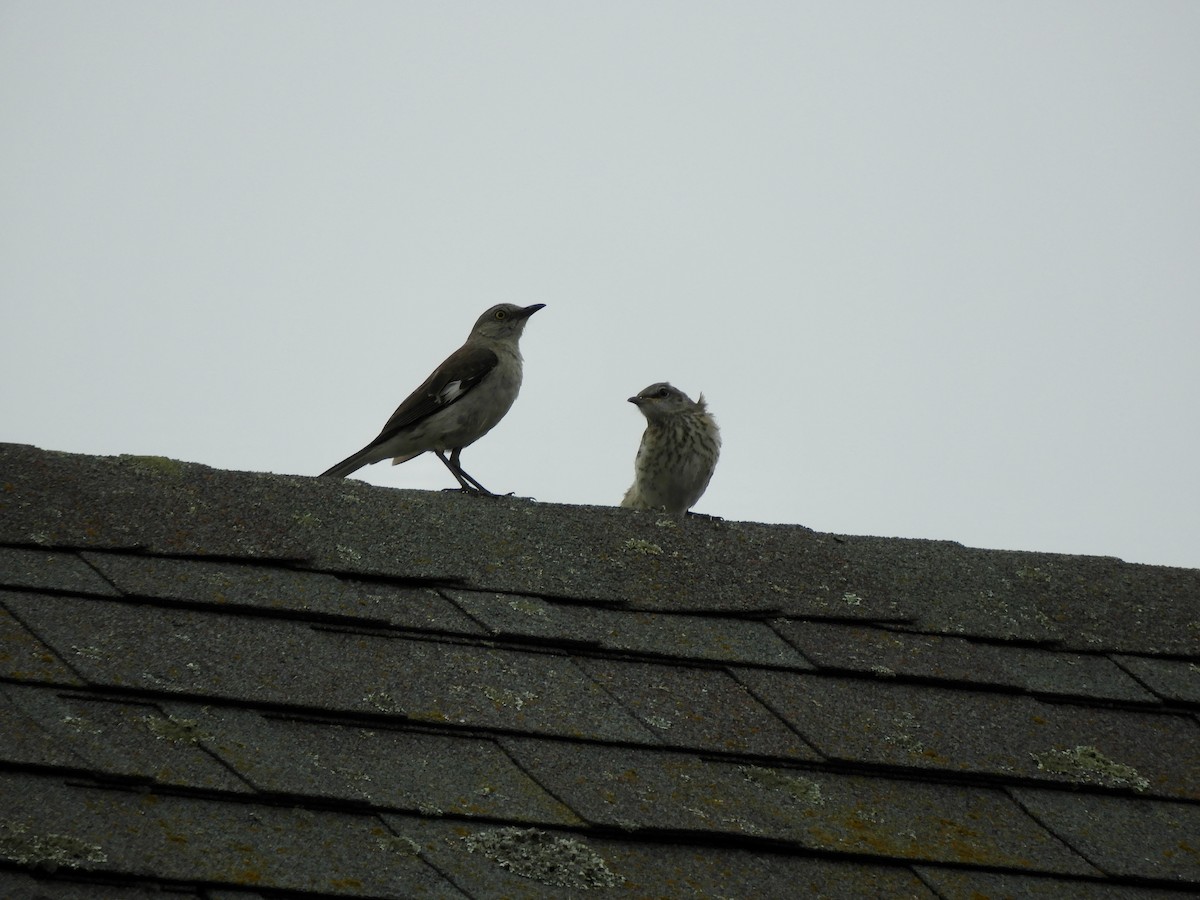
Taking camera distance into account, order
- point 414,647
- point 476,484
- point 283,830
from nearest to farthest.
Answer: point 283,830 < point 414,647 < point 476,484

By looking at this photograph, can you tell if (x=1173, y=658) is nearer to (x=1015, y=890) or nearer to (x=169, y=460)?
(x=1015, y=890)

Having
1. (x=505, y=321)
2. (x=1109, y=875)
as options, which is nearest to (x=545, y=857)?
(x=1109, y=875)

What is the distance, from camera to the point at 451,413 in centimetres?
839

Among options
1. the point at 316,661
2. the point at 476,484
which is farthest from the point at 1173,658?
the point at 476,484

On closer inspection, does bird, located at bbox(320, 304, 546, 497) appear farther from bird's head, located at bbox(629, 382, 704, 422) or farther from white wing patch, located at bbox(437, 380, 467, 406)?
bird's head, located at bbox(629, 382, 704, 422)

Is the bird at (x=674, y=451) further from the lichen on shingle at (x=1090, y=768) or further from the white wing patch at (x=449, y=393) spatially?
the lichen on shingle at (x=1090, y=768)

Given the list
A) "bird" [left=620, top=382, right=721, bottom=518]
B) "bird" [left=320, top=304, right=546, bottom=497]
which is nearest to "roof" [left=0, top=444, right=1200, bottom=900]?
"bird" [left=620, top=382, right=721, bottom=518]

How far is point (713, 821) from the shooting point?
288 cm

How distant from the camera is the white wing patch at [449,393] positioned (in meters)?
8.41

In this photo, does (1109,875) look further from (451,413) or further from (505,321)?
(505,321)

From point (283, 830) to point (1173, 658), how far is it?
2463 mm

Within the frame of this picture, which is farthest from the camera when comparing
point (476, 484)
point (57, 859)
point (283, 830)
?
point (476, 484)

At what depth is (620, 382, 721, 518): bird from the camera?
793 centimetres

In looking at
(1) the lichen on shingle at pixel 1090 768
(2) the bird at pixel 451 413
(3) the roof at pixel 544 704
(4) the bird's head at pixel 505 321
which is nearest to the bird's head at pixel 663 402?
(2) the bird at pixel 451 413
